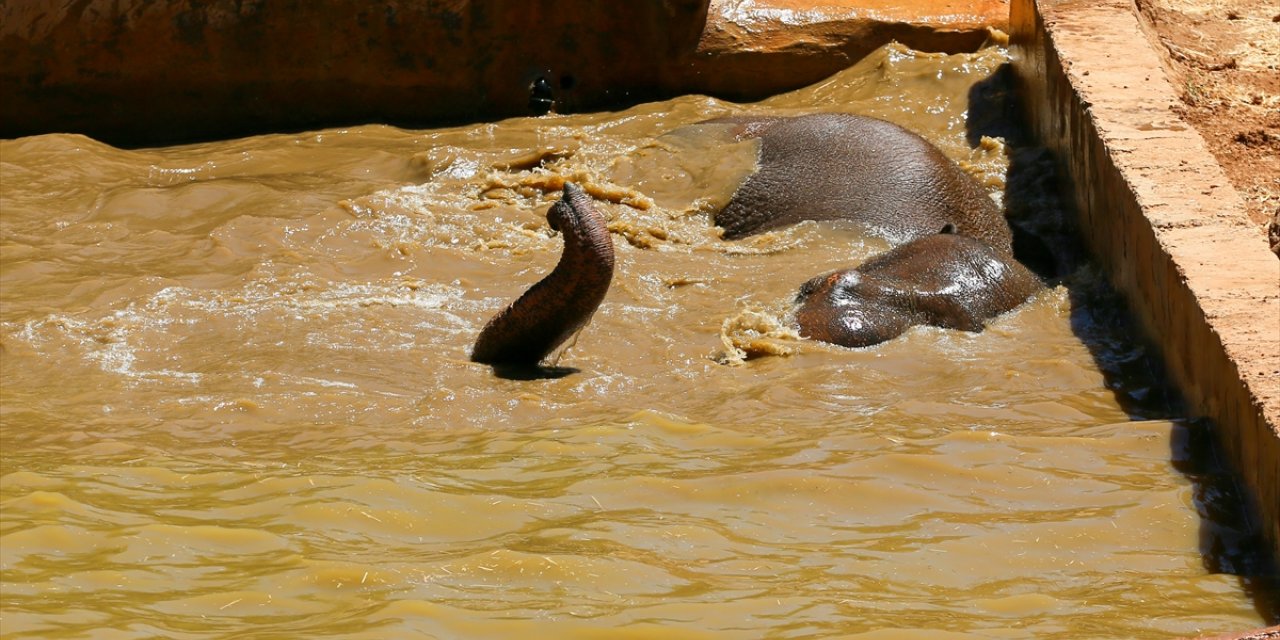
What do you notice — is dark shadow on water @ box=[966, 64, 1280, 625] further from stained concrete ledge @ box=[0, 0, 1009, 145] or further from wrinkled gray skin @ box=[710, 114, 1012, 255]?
stained concrete ledge @ box=[0, 0, 1009, 145]

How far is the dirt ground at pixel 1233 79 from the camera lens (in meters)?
7.51

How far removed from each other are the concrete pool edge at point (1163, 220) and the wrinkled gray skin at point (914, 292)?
503 millimetres

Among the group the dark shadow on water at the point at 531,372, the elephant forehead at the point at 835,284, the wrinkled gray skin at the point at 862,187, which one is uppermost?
the wrinkled gray skin at the point at 862,187

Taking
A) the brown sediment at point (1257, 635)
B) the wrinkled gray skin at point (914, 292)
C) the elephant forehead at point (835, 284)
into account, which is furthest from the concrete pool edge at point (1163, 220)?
the brown sediment at point (1257, 635)

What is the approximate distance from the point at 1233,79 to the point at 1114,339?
10.1 feet

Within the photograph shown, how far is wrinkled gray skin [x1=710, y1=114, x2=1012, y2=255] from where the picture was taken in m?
8.12

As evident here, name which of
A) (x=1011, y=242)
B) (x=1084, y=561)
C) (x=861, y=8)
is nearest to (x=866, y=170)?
(x=1011, y=242)

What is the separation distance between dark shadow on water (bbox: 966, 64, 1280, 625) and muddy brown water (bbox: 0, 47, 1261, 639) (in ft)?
Answer: 0.28

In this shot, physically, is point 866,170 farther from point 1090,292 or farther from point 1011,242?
point 1090,292

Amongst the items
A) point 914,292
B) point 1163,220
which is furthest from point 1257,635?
point 914,292

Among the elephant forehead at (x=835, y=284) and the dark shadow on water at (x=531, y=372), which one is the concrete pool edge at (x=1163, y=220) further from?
the dark shadow on water at (x=531, y=372)

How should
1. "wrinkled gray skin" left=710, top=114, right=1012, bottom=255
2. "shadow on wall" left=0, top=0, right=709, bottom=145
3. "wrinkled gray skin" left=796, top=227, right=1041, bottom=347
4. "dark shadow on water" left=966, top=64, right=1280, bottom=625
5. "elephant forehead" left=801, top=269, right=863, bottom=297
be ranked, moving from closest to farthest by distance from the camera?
"dark shadow on water" left=966, top=64, right=1280, bottom=625 < "wrinkled gray skin" left=796, top=227, right=1041, bottom=347 < "elephant forehead" left=801, top=269, right=863, bottom=297 < "wrinkled gray skin" left=710, top=114, right=1012, bottom=255 < "shadow on wall" left=0, top=0, right=709, bottom=145

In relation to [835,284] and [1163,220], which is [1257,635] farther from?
[835,284]

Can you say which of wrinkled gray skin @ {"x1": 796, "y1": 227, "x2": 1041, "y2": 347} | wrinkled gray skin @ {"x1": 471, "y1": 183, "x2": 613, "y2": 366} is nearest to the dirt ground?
wrinkled gray skin @ {"x1": 796, "y1": 227, "x2": 1041, "y2": 347}
